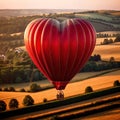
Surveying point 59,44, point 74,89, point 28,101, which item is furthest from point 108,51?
point 59,44

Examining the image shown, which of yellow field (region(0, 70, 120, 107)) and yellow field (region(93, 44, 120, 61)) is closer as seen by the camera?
yellow field (region(0, 70, 120, 107))

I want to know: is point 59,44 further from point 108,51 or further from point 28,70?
point 108,51

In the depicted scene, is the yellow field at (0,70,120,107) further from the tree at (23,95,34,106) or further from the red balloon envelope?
the red balloon envelope

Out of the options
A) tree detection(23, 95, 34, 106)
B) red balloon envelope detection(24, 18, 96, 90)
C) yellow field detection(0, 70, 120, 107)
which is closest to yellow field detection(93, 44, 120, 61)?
yellow field detection(0, 70, 120, 107)

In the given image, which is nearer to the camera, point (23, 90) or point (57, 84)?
point (57, 84)

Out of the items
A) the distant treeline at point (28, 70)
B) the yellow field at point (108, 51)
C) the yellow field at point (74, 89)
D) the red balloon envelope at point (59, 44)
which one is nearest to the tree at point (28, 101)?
the yellow field at point (74, 89)

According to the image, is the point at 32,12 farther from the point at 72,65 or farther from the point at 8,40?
the point at 72,65

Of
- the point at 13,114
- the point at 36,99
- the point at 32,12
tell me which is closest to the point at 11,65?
the point at 36,99
